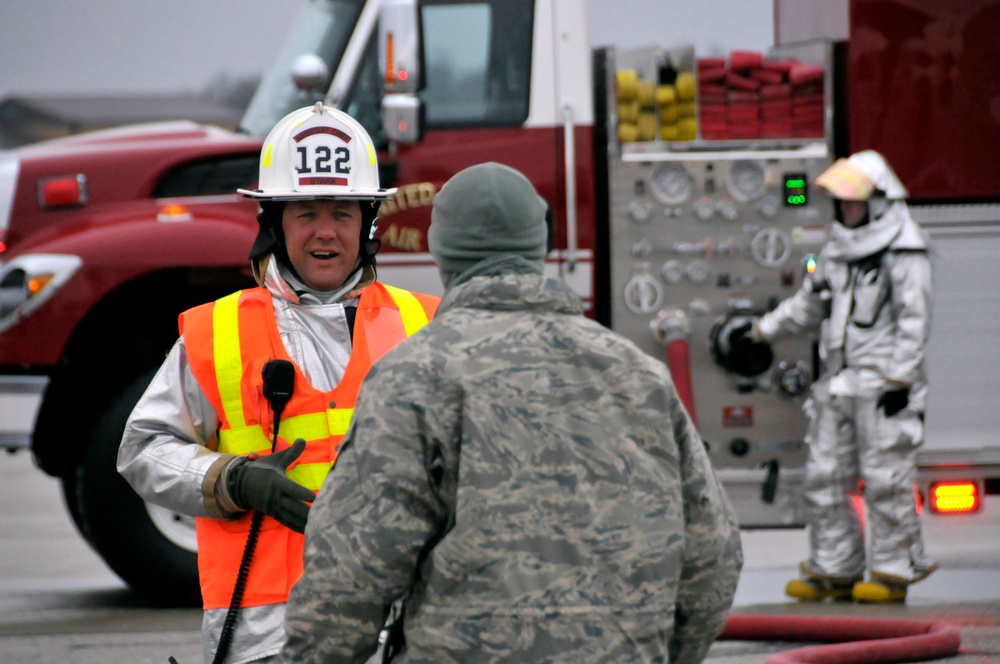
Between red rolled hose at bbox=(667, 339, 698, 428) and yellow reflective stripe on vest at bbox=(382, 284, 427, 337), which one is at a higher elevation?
yellow reflective stripe on vest at bbox=(382, 284, 427, 337)

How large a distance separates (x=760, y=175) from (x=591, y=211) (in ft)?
2.68

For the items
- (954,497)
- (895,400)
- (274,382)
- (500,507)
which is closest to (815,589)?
(954,497)

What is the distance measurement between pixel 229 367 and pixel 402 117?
3.67m

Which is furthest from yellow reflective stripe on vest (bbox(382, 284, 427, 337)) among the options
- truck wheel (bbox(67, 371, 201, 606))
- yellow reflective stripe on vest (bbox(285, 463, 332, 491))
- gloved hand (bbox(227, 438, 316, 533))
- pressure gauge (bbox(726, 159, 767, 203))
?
pressure gauge (bbox(726, 159, 767, 203))

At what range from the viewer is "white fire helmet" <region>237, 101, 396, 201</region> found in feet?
9.72

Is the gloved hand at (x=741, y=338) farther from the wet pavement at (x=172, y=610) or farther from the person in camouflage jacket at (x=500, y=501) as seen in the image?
the person in camouflage jacket at (x=500, y=501)

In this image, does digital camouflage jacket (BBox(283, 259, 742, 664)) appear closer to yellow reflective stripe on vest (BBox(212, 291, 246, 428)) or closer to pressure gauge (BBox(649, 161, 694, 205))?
yellow reflective stripe on vest (BBox(212, 291, 246, 428))

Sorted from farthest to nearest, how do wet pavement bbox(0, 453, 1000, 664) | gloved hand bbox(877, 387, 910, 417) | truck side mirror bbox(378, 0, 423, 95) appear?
gloved hand bbox(877, 387, 910, 417) < truck side mirror bbox(378, 0, 423, 95) < wet pavement bbox(0, 453, 1000, 664)

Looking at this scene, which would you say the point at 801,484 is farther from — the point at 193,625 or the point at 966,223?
the point at 193,625

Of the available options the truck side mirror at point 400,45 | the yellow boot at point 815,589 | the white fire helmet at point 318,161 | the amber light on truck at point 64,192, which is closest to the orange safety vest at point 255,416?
the white fire helmet at point 318,161

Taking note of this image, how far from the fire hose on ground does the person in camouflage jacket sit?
9.57ft

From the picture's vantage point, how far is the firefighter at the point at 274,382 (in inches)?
106

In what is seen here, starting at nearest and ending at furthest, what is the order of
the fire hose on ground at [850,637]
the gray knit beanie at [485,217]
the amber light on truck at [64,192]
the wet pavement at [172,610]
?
the gray knit beanie at [485,217]
the fire hose on ground at [850,637]
the wet pavement at [172,610]
the amber light on truck at [64,192]

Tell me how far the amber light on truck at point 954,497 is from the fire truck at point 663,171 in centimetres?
1
